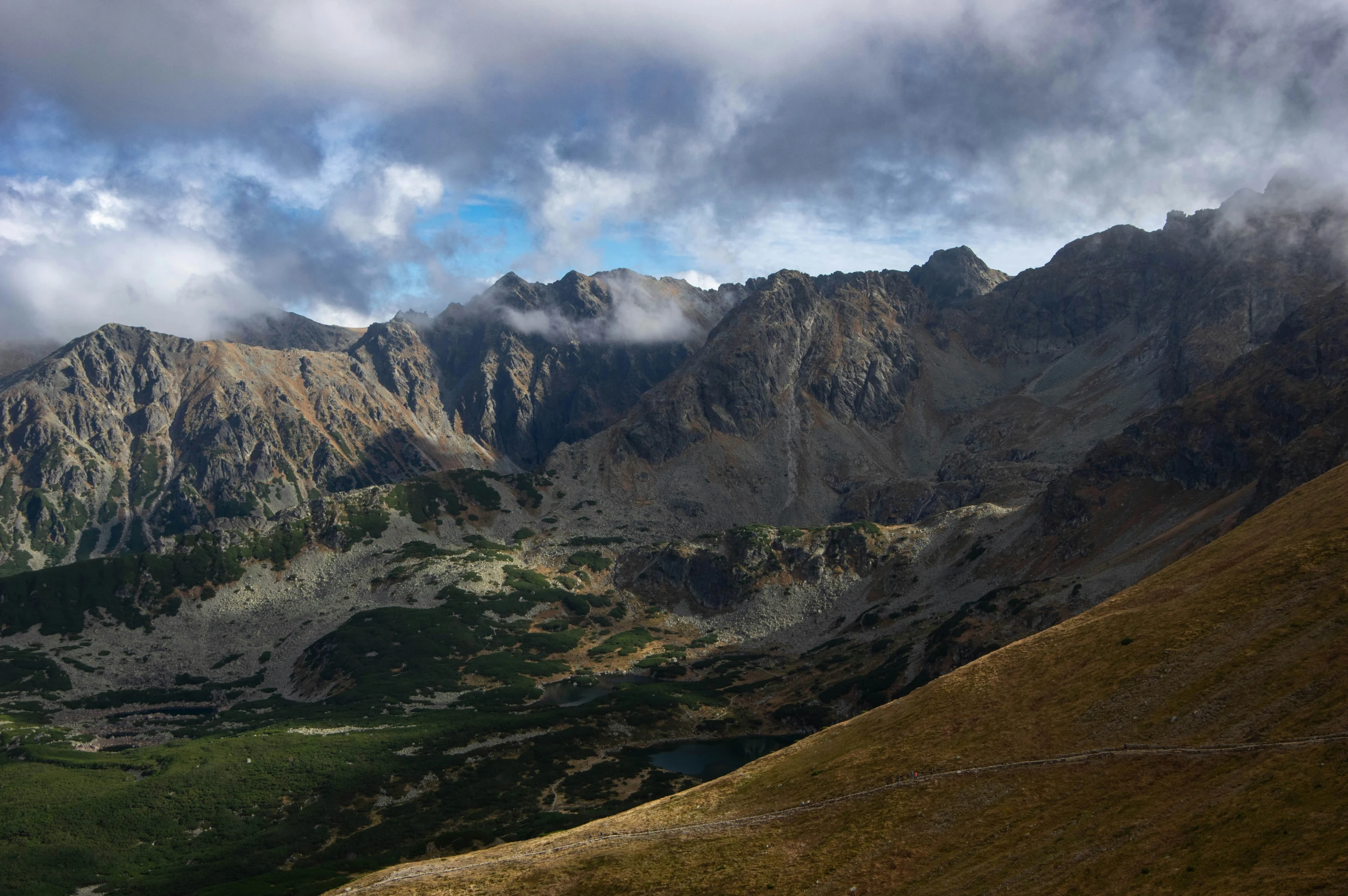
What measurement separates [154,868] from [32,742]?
247 feet

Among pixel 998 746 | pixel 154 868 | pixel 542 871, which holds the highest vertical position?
pixel 998 746

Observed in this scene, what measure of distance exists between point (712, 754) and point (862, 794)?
103462 millimetres

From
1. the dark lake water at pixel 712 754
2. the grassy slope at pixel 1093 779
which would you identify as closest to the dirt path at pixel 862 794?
the grassy slope at pixel 1093 779

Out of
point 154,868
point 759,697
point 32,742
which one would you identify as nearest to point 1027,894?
point 154,868

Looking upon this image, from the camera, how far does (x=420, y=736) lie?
157m

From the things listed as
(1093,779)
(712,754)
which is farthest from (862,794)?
(712,754)

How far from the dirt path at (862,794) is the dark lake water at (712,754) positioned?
76.6m

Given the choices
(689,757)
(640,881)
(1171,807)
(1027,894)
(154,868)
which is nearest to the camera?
(1027,894)

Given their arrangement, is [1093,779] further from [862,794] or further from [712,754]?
[712,754]

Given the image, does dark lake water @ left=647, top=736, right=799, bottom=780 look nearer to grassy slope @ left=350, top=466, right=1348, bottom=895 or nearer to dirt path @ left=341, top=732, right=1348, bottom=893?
grassy slope @ left=350, top=466, right=1348, bottom=895

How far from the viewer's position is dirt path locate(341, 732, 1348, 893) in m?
43.6

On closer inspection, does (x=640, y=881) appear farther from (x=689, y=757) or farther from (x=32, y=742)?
(x=32, y=742)

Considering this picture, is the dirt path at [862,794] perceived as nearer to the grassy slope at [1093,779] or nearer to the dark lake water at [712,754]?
the grassy slope at [1093,779]

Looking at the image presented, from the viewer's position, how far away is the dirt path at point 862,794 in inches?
1716
